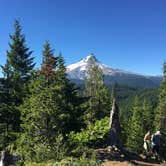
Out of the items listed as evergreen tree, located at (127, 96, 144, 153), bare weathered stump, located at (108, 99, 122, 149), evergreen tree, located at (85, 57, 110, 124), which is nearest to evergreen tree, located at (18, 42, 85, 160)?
bare weathered stump, located at (108, 99, 122, 149)

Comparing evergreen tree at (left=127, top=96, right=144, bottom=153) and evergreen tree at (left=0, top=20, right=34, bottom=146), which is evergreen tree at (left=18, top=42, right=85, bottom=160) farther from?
evergreen tree at (left=127, top=96, right=144, bottom=153)

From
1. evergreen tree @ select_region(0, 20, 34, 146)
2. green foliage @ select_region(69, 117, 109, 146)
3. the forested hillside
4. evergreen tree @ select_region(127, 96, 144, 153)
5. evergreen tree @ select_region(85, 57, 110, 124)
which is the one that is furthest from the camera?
evergreen tree @ select_region(127, 96, 144, 153)

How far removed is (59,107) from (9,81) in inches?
451

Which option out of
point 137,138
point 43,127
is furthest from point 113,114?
point 137,138

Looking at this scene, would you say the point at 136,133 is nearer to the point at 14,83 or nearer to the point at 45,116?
the point at 14,83

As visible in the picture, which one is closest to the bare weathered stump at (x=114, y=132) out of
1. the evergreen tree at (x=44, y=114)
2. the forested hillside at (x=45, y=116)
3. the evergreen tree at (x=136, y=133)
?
the forested hillside at (x=45, y=116)

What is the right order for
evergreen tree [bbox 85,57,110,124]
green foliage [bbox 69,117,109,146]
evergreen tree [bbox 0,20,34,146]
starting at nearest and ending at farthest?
1. green foliage [bbox 69,117,109,146]
2. evergreen tree [bbox 0,20,34,146]
3. evergreen tree [bbox 85,57,110,124]

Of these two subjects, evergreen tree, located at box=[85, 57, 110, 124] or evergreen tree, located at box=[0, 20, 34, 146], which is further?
evergreen tree, located at box=[85, 57, 110, 124]

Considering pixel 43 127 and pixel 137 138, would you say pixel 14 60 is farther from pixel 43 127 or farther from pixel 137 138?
pixel 137 138

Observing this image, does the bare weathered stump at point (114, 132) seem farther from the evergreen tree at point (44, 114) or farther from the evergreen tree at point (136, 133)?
the evergreen tree at point (136, 133)

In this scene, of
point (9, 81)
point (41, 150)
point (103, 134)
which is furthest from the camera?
point (9, 81)

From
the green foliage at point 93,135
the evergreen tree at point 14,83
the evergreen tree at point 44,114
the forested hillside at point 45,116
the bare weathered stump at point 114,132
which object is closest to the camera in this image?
the forested hillside at point 45,116

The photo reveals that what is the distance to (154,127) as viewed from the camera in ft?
219

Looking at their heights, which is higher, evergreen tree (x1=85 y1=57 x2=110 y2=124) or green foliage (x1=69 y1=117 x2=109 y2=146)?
evergreen tree (x1=85 y1=57 x2=110 y2=124)
